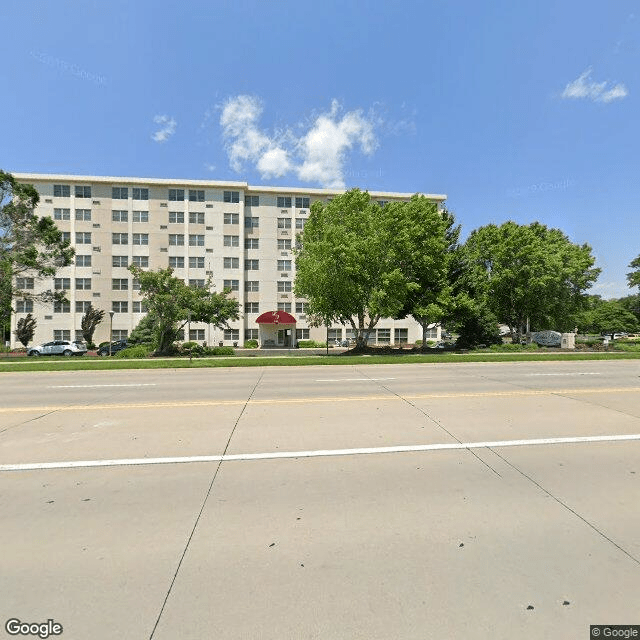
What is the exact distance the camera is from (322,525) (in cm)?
338

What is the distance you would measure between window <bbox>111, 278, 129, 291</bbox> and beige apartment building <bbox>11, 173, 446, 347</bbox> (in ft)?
0.41

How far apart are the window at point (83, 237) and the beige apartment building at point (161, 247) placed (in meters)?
0.11

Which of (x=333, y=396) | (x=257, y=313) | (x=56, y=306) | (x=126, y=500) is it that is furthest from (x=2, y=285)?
(x=126, y=500)

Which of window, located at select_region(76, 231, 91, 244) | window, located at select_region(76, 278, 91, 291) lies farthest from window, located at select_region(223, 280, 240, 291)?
window, located at select_region(76, 231, 91, 244)

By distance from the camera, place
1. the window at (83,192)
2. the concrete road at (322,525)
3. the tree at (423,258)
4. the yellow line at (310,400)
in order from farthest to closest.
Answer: the window at (83,192) → the tree at (423,258) → the yellow line at (310,400) → the concrete road at (322,525)

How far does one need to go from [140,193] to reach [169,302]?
24.9 m

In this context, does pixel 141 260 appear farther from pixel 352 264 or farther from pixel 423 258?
pixel 423 258

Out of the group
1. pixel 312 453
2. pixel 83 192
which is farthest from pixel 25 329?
pixel 312 453

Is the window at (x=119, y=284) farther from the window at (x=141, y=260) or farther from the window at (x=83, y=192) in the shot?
the window at (x=83, y=192)

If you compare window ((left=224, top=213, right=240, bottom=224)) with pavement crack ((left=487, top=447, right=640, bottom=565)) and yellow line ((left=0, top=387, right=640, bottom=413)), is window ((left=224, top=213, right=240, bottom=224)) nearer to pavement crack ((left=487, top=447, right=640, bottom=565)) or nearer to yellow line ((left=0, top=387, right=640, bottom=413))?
yellow line ((left=0, top=387, right=640, bottom=413))

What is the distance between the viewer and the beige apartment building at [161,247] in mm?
41781

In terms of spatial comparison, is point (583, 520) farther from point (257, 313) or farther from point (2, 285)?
point (257, 313)

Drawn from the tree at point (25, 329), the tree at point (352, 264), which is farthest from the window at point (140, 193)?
the tree at point (352, 264)

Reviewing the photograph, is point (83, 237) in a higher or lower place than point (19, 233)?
higher
